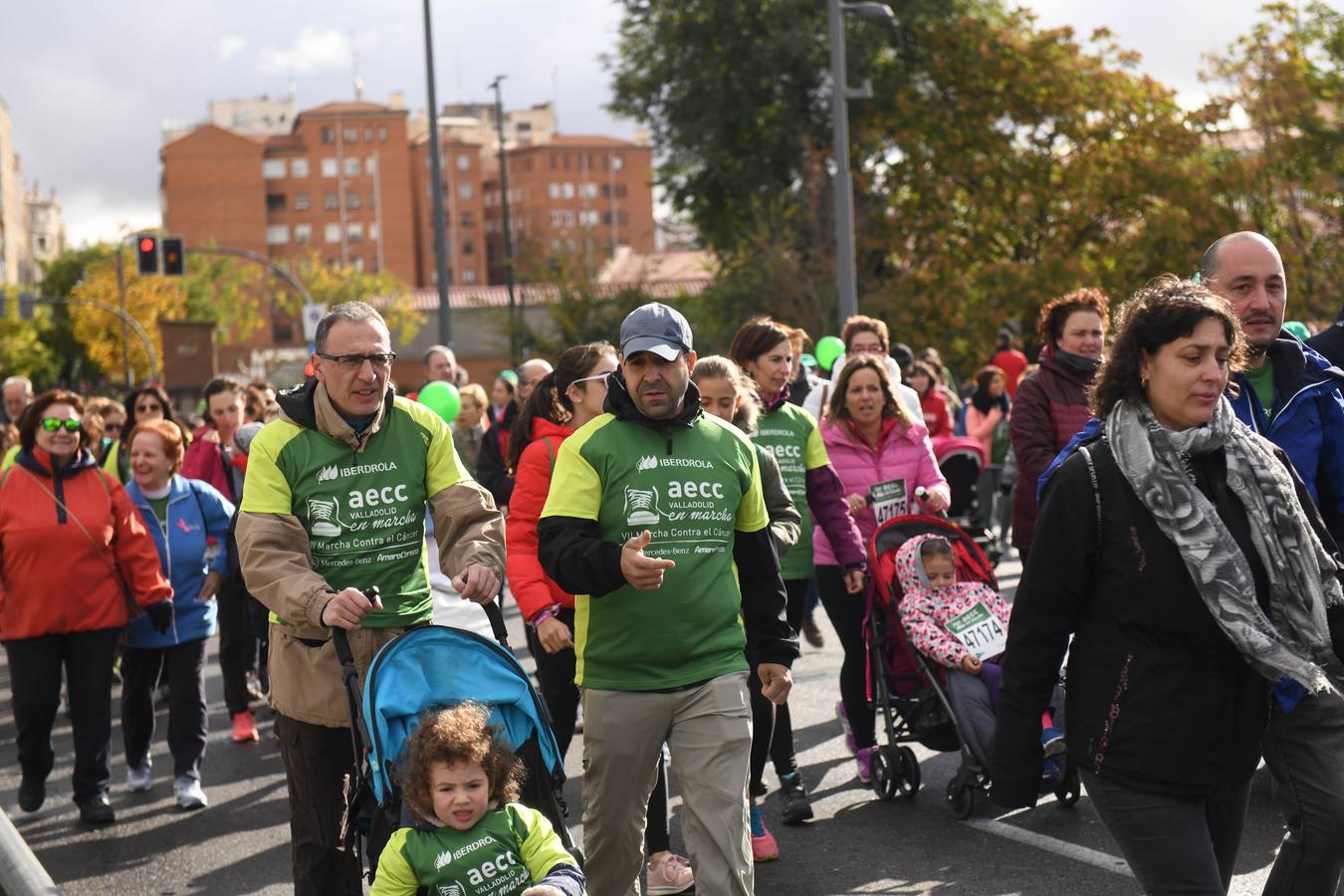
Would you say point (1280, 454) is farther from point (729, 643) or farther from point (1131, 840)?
point (729, 643)

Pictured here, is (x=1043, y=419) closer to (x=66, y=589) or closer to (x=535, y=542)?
(x=535, y=542)

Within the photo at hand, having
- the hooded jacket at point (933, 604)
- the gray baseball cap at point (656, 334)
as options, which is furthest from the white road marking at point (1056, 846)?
the gray baseball cap at point (656, 334)

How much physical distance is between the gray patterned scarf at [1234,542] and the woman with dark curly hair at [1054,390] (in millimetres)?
3715

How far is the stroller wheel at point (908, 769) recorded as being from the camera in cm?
745

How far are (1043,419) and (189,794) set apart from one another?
14.9 feet

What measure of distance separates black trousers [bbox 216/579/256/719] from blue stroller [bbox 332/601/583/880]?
5203 millimetres

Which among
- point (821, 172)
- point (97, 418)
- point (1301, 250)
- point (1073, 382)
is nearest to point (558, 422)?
point (1073, 382)

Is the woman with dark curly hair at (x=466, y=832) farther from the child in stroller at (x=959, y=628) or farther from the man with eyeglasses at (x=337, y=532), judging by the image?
the child in stroller at (x=959, y=628)

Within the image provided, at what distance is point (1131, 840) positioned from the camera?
12.5 ft

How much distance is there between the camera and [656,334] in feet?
16.4

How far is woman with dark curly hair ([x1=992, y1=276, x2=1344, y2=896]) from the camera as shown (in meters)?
3.71

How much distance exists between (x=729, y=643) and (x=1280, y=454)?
1.77 metres

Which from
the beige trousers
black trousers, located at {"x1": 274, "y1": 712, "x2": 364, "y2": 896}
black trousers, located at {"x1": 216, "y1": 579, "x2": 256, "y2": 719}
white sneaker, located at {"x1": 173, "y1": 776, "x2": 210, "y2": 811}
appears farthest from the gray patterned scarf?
black trousers, located at {"x1": 216, "y1": 579, "x2": 256, "y2": 719}

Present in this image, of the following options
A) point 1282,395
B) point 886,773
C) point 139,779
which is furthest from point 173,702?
point 1282,395
